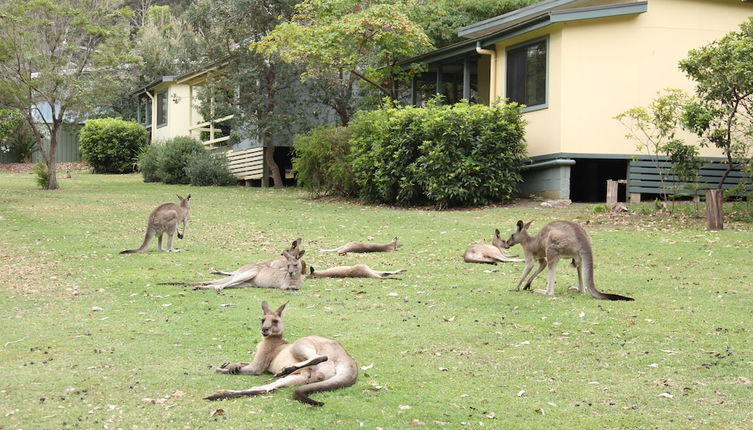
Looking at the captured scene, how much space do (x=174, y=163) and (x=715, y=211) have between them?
2286cm

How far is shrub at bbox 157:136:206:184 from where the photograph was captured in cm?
3475

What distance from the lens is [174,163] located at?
34.8 m

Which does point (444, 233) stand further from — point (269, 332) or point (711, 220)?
point (269, 332)

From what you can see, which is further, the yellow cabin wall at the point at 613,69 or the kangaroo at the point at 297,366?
the yellow cabin wall at the point at 613,69

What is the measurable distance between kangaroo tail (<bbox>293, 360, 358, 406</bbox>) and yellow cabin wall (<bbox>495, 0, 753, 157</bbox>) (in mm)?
16608

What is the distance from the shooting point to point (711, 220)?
17.2m

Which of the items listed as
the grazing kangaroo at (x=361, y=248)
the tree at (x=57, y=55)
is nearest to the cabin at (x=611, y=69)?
the grazing kangaroo at (x=361, y=248)

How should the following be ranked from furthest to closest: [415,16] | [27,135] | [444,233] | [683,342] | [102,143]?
[27,135]
[102,143]
[415,16]
[444,233]
[683,342]

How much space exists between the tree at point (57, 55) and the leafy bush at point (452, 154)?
1005 cm

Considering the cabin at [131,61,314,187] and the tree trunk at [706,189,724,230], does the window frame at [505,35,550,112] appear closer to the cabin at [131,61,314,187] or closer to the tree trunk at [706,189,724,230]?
the tree trunk at [706,189,724,230]

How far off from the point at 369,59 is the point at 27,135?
26023 mm

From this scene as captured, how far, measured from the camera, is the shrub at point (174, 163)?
34.8 meters

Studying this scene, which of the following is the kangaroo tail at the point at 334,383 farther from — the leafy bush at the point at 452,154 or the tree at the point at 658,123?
the leafy bush at the point at 452,154

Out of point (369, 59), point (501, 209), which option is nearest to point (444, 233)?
point (501, 209)
